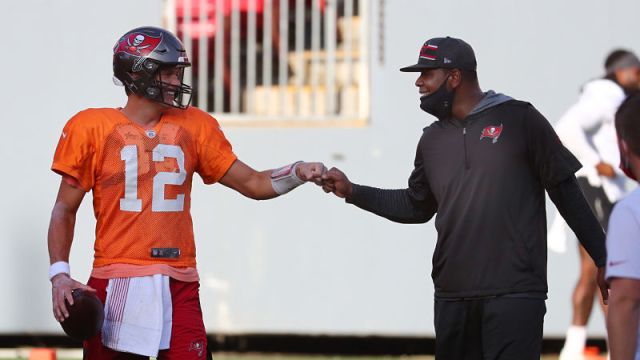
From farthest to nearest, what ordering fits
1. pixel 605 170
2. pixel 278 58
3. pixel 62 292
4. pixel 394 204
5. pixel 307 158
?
pixel 278 58 → pixel 307 158 → pixel 605 170 → pixel 394 204 → pixel 62 292

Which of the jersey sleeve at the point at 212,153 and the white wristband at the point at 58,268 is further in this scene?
the jersey sleeve at the point at 212,153

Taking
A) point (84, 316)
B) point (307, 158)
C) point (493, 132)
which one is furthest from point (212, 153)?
point (307, 158)

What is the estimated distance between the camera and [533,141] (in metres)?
5.37

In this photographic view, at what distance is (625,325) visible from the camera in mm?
3654

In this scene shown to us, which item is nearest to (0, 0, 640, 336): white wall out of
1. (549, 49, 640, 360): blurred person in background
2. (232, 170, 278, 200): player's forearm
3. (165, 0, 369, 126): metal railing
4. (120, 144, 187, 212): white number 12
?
(165, 0, 369, 126): metal railing

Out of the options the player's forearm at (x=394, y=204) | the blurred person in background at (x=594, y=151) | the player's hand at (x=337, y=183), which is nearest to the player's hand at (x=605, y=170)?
the blurred person in background at (x=594, y=151)

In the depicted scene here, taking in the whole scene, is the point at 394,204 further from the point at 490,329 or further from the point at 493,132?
the point at 490,329

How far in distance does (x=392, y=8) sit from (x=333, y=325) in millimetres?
2170

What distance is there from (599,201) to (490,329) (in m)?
3.23

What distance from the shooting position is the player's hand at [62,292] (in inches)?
201

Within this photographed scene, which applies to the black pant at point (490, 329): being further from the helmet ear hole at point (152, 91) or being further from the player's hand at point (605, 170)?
the player's hand at point (605, 170)

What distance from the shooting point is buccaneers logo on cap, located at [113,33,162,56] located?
18.0 feet

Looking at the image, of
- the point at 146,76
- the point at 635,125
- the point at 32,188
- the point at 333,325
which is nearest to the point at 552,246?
the point at 333,325

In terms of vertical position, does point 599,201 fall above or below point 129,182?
below
